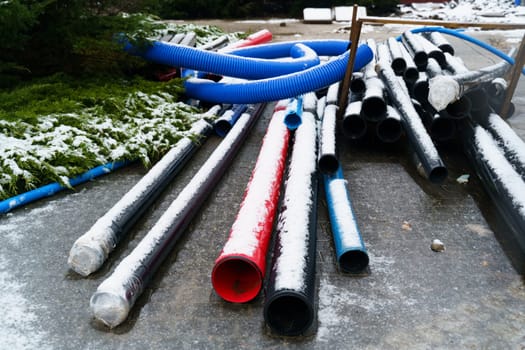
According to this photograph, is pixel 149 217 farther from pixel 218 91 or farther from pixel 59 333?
pixel 218 91


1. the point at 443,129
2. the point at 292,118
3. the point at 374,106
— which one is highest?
the point at 374,106

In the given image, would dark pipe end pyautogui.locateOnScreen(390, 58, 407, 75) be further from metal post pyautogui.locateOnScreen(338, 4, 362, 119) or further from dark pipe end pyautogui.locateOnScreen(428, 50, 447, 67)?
metal post pyautogui.locateOnScreen(338, 4, 362, 119)

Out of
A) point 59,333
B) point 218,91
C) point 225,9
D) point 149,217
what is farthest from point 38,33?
point 225,9

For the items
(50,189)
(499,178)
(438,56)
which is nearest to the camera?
(499,178)

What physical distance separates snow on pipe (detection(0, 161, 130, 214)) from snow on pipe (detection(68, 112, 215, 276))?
0.43 meters

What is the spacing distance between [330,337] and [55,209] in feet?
7.02

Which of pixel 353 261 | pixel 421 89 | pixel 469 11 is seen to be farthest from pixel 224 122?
pixel 469 11

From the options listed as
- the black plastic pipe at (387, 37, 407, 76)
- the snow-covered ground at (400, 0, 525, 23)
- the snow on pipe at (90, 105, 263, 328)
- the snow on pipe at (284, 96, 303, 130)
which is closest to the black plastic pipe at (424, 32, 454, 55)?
the black plastic pipe at (387, 37, 407, 76)

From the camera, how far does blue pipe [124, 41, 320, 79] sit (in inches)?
182

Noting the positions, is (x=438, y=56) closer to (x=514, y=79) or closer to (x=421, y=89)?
(x=421, y=89)

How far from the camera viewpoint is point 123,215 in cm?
266

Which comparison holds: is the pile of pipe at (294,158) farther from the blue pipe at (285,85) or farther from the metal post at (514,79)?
the metal post at (514,79)

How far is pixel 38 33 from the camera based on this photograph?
4.36 meters

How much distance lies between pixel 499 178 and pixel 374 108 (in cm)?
125
